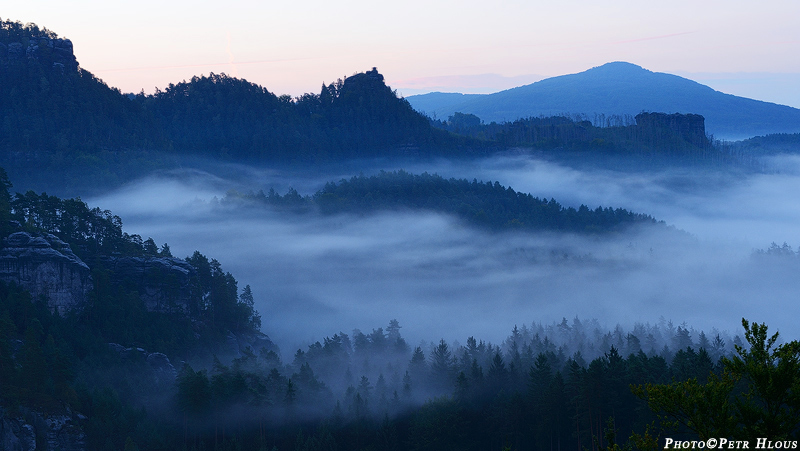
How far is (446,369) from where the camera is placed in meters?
99.1

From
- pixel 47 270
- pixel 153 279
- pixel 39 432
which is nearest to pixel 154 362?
pixel 47 270

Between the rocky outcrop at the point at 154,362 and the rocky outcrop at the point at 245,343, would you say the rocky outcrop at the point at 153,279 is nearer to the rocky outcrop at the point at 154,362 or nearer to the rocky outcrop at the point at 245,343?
the rocky outcrop at the point at 245,343

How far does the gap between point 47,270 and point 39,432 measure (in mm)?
31859

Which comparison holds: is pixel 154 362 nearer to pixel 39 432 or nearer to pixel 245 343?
pixel 39 432

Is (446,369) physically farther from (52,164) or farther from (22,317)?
(52,164)

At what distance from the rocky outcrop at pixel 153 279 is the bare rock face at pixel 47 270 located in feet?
27.7

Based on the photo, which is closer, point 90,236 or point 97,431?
point 97,431

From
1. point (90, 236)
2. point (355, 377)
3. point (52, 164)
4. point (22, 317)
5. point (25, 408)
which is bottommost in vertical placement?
point (355, 377)

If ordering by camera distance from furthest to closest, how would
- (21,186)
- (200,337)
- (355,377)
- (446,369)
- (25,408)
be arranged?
(21,186), (200,337), (355,377), (446,369), (25,408)

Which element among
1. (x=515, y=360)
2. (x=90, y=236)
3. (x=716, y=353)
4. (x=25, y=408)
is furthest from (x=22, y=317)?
(x=716, y=353)

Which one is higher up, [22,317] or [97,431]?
[22,317]

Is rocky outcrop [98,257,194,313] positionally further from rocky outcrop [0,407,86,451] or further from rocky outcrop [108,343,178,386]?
rocky outcrop [0,407,86,451]

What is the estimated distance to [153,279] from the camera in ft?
371

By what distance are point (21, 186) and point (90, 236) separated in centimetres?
9077
